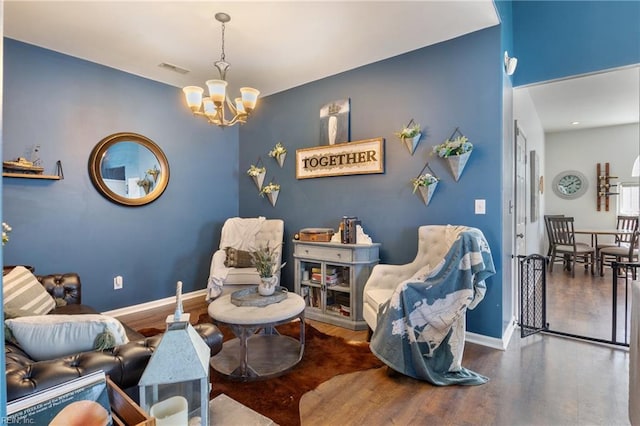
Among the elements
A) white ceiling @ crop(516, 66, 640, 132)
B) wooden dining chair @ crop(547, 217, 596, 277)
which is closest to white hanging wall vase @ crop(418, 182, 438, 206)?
white ceiling @ crop(516, 66, 640, 132)

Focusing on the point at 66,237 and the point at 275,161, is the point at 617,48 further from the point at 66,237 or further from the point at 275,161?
the point at 66,237

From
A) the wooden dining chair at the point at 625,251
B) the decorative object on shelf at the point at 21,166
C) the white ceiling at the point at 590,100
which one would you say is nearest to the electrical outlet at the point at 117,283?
the decorative object on shelf at the point at 21,166

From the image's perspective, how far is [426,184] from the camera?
10.2ft

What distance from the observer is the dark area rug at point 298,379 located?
1.99 metres

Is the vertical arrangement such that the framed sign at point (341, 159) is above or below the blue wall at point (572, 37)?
below

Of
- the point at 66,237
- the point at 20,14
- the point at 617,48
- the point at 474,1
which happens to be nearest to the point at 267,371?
the point at 66,237

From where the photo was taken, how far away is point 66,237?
3.33m

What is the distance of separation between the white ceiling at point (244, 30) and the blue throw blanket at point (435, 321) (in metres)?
1.90

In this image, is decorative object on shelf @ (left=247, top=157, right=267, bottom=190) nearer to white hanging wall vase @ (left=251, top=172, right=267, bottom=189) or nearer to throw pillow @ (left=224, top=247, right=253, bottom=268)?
white hanging wall vase @ (left=251, top=172, right=267, bottom=189)

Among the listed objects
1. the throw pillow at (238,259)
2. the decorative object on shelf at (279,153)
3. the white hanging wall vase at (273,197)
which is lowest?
the throw pillow at (238,259)

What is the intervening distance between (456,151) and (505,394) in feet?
6.20

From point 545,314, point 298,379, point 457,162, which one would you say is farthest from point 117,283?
point 545,314

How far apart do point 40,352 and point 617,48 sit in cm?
444

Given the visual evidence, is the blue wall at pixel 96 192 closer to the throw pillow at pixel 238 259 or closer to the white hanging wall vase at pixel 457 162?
the throw pillow at pixel 238 259
